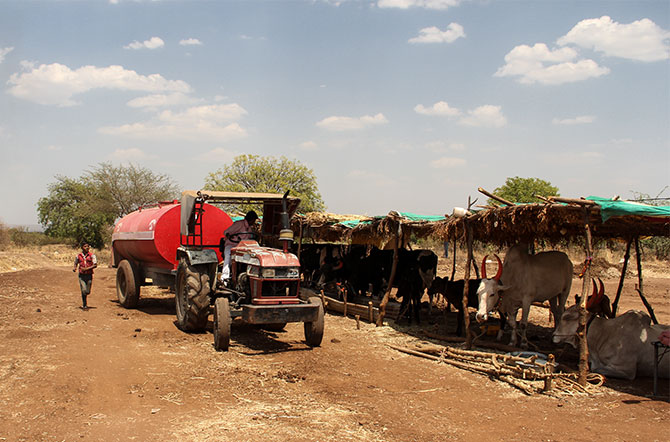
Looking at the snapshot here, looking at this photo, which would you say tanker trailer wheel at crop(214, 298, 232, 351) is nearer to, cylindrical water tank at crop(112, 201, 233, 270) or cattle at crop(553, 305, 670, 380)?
cylindrical water tank at crop(112, 201, 233, 270)

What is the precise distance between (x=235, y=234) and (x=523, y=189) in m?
30.7

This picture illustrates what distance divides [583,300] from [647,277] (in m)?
18.8

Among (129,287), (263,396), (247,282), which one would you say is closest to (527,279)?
(247,282)

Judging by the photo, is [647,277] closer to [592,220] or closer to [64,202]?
[592,220]

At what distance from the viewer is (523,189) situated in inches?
1407

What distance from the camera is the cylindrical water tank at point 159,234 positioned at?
10977 millimetres

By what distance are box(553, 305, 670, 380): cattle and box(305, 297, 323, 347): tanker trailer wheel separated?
377 cm

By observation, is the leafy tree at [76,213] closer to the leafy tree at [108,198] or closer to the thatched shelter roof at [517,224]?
the leafy tree at [108,198]

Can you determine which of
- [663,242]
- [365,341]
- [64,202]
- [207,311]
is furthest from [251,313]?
[64,202]

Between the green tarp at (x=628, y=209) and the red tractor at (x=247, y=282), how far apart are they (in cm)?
445

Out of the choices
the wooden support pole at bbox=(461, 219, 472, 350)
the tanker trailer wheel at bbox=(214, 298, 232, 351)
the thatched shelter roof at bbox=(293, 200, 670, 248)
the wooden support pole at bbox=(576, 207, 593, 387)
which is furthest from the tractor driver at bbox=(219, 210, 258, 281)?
the wooden support pole at bbox=(576, 207, 593, 387)

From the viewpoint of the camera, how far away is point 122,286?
12.6 meters

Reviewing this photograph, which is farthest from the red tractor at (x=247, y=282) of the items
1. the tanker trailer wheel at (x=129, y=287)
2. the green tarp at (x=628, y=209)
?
the green tarp at (x=628, y=209)

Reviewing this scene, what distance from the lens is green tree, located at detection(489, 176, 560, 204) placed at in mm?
35312
